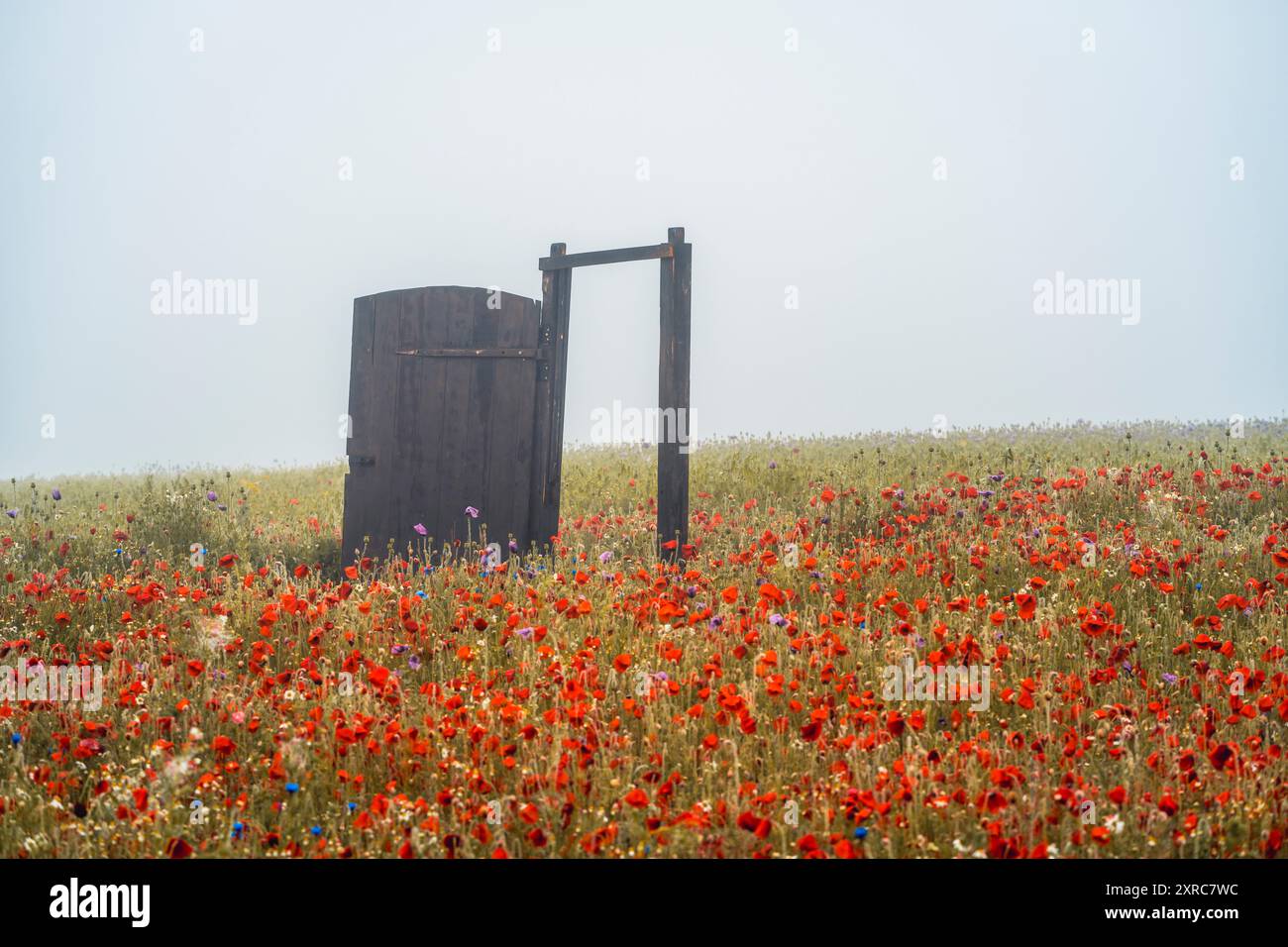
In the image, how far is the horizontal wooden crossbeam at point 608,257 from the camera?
821cm

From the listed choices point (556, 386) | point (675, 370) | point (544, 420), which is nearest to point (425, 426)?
point (544, 420)

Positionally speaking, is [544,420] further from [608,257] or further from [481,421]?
[608,257]

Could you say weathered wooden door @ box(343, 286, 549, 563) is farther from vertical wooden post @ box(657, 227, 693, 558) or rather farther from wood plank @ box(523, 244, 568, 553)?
vertical wooden post @ box(657, 227, 693, 558)

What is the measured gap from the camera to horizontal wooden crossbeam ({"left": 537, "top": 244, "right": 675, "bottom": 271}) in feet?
26.9

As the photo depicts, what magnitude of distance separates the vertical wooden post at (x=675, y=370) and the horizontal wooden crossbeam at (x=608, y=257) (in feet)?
0.24

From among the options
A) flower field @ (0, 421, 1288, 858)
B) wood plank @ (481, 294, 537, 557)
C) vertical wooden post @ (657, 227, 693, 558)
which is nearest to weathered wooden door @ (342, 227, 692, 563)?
wood plank @ (481, 294, 537, 557)

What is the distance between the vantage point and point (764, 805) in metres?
3.46

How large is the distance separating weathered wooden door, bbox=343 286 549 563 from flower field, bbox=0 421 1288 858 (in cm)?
29

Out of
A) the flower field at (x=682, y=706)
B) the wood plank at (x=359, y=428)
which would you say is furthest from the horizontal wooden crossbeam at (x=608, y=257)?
the flower field at (x=682, y=706)

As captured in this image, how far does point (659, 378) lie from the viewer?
823 centimetres

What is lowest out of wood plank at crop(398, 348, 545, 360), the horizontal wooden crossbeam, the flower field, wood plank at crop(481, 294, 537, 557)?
the flower field

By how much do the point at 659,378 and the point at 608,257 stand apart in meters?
1.14

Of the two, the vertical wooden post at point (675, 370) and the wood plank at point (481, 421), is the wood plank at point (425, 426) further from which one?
the vertical wooden post at point (675, 370)
